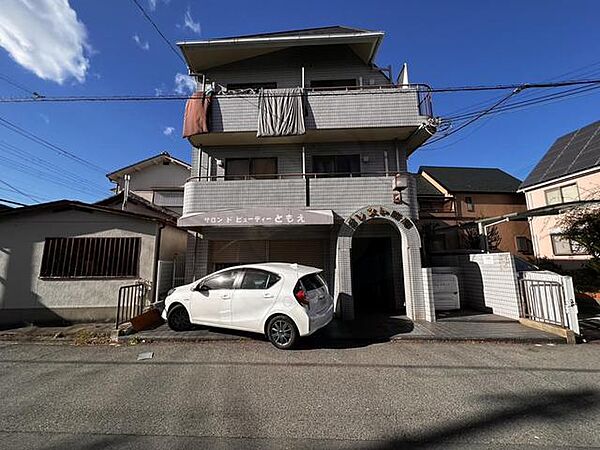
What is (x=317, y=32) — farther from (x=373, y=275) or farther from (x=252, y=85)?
(x=373, y=275)

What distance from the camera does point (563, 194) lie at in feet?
51.3

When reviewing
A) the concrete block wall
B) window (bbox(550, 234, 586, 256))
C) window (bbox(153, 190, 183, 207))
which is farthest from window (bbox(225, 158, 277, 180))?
window (bbox(550, 234, 586, 256))

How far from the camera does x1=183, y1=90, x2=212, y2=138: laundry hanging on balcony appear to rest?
376 inches

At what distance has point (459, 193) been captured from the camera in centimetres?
2198

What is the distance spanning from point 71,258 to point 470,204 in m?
25.1

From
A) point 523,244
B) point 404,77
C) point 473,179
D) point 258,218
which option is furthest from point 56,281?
point 473,179

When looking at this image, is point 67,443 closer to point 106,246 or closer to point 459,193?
point 106,246

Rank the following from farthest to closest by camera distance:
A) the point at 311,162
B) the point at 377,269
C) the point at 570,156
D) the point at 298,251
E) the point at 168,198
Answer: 1. the point at 168,198
2. the point at 570,156
3. the point at 377,269
4. the point at 311,162
5. the point at 298,251

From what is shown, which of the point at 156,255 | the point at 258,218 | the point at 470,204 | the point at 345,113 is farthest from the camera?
the point at 470,204

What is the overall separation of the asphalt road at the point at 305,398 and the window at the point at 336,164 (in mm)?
6627

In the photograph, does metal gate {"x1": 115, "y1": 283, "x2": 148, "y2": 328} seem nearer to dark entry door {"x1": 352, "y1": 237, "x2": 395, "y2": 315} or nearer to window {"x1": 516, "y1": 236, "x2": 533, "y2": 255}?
dark entry door {"x1": 352, "y1": 237, "x2": 395, "y2": 315}

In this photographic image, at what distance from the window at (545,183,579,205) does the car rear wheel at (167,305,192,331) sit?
782 inches

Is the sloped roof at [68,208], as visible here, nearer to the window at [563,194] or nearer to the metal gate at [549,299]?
the metal gate at [549,299]

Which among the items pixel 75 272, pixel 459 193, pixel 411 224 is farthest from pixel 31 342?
pixel 459 193
